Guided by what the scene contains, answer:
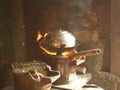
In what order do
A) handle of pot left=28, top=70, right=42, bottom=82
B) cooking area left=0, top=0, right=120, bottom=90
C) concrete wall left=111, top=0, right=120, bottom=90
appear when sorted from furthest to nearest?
concrete wall left=111, top=0, right=120, bottom=90 → cooking area left=0, top=0, right=120, bottom=90 → handle of pot left=28, top=70, right=42, bottom=82

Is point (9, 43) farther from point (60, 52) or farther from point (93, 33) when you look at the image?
point (93, 33)

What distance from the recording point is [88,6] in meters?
3.93

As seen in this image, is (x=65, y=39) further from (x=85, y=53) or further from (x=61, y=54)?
(x=85, y=53)

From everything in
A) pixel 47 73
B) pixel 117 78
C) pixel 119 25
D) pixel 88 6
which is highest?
pixel 88 6

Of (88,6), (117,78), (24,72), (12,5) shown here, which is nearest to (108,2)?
(88,6)

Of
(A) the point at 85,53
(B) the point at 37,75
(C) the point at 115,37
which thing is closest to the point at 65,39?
(A) the point at 85,53

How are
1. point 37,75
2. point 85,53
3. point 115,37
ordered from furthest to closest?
point 115,37, point 85,53, point 37,75

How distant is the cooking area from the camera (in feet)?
10.4

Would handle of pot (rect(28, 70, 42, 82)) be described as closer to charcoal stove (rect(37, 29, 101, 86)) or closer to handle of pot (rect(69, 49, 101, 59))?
charcoal stove (rect(37, 29, 101, 86))

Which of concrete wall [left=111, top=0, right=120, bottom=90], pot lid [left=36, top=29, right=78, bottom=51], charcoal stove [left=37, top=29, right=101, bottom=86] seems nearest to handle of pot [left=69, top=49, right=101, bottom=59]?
charcoal stove [left=37, top=29, right=101, bottom=86]

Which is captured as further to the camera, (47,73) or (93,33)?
(93,33)

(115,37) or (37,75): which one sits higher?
(115,37)

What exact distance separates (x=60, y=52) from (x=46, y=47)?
18 centimetres

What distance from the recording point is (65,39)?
10.3ft
